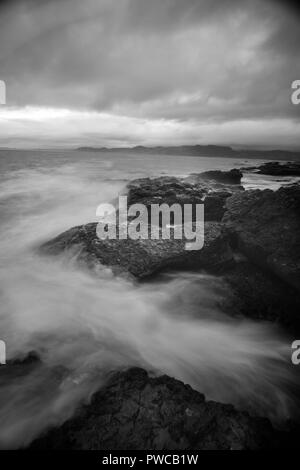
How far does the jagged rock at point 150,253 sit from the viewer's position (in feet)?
19.3

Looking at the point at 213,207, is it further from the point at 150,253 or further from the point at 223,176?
the point at 223,176

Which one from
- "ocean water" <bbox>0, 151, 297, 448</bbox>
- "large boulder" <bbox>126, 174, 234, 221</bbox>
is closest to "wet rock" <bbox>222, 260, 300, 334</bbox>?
"ocean water" <bbox>0, 151, 297, 448</bbox>

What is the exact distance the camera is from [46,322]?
4.98m

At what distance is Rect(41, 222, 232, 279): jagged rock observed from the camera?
5.89 meters

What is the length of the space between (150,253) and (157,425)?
3.52 meters

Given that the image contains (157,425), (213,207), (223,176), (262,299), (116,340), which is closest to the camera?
(157,425)

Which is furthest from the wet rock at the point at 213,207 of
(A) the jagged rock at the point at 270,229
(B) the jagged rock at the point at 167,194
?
(A) the jagged rock at the point at 270,229

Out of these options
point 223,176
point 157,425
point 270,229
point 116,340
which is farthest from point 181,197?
point 223,176

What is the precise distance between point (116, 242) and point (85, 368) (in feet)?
9.43

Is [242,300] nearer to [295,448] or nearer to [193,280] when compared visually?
[193,280]

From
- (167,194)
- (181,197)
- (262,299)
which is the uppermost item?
(167,194)

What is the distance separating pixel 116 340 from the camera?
462 centimetres

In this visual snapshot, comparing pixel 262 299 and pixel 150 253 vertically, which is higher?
pixel 150 253

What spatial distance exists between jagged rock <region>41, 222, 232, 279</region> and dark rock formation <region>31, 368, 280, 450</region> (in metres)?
2.95
